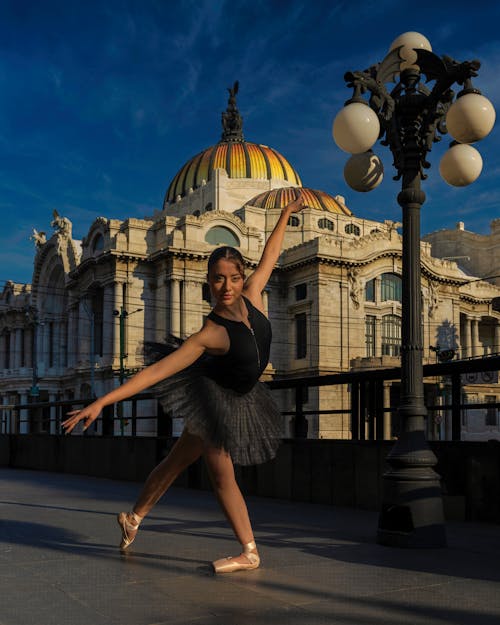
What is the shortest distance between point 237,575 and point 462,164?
446cm

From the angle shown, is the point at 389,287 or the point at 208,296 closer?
the point at 208,296

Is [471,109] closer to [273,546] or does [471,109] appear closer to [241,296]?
[241,296]

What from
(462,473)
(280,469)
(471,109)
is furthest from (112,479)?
(471,109)

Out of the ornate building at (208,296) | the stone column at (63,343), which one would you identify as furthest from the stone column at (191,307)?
the stone column at (63,343)

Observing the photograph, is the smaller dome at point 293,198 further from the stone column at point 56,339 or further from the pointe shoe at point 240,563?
the pointe shoe at point 240,563

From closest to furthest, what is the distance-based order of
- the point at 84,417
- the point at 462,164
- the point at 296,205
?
the point at 84,417
the point at 296,205
the point at 462,164

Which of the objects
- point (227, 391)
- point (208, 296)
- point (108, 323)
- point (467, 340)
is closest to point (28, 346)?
point (108, 323)

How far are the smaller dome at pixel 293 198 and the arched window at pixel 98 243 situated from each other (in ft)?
50.3

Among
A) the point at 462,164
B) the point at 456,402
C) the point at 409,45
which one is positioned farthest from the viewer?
the point at 456,402

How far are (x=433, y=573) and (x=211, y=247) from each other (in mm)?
48550

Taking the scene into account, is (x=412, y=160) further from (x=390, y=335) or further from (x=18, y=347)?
(x=18, y=347)

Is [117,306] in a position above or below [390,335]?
above

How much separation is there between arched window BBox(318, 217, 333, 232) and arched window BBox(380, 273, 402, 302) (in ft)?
29.3

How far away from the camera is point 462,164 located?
23.6 feet
